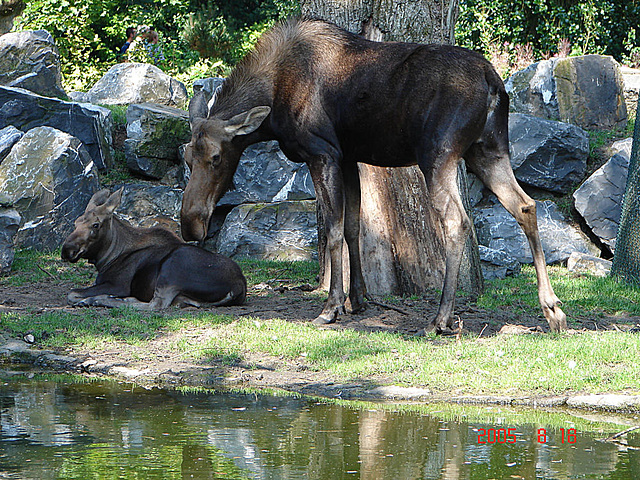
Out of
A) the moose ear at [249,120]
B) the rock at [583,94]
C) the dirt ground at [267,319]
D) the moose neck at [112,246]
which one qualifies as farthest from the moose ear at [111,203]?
the rock at [583,94]

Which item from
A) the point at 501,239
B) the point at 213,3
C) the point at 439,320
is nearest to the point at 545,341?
the point at 439,320

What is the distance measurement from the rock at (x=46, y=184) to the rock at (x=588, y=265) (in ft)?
22.7

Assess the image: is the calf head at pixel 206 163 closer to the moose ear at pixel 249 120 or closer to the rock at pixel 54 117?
the moose ear at pixel 249 120

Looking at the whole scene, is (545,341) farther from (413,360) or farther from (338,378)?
(338,378)

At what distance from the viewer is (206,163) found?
7672mm

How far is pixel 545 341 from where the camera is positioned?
6500 mm

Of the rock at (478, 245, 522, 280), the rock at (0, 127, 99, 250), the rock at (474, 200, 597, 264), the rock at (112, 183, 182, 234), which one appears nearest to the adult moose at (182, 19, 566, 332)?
the rock at (478, 245, 522, 280)

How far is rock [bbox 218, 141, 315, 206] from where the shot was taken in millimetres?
13188

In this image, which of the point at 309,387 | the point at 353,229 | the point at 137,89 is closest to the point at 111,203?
the point at 353,229

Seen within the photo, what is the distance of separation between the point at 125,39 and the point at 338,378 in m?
24.8

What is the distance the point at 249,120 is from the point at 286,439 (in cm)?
359

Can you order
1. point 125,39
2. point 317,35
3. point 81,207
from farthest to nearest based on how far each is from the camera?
point 125,39 < point 81,207 < point 317,35

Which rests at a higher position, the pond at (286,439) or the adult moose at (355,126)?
the adult moose at (355,126)

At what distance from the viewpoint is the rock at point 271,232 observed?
1214 cm
